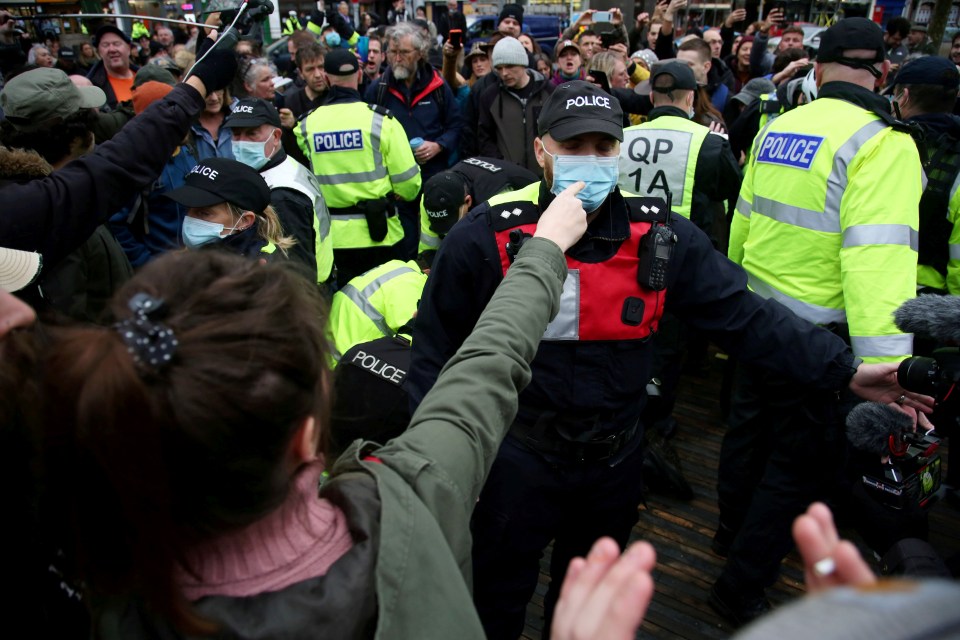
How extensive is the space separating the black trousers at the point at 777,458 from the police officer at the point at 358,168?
2813 millimetres

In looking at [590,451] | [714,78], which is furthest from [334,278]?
[714,78]

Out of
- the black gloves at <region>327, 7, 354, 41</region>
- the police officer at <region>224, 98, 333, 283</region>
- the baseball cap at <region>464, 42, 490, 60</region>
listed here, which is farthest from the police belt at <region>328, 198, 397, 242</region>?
the black gloves at <region>327, 7, 354, 41</region>

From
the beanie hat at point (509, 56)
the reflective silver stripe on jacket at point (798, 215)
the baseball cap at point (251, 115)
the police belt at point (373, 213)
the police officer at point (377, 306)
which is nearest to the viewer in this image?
the reflective silver stripe on jacket at point (798, 215)

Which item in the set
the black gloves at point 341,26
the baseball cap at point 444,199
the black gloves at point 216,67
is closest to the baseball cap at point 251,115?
the baseball cap at point 444,199

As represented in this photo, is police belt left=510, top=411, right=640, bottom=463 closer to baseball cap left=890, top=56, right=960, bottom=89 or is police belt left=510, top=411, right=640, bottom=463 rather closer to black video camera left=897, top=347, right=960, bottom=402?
black video camera left=897, top=347, right=960, bottom=402

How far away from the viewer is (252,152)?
3984 mm

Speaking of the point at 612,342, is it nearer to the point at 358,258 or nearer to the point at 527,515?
the point at 527,515

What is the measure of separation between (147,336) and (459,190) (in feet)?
9.74

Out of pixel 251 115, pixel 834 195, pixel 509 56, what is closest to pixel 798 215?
pixel 834 195

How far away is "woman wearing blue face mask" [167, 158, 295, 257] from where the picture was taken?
2.81 m

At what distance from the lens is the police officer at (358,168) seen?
4625 mm

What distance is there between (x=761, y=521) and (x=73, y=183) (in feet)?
9.09

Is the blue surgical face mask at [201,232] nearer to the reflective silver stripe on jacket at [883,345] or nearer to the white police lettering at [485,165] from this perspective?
the white police lettering at [485,165]

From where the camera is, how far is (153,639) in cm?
90
